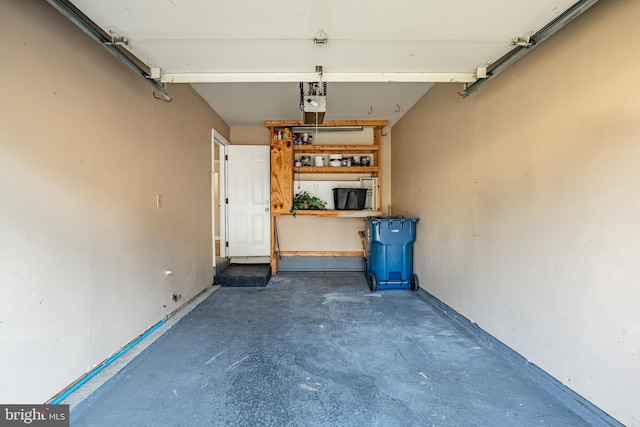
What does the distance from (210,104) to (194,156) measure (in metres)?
0.95

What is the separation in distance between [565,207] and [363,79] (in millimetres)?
1600

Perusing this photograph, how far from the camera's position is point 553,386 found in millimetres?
1636

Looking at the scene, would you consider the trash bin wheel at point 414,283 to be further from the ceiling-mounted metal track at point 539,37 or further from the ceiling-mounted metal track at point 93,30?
the ceiling-mounted metal track at point 93,30

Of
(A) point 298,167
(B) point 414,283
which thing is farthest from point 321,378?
(A) point 298,167

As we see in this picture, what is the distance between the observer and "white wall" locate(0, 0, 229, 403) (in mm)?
1284

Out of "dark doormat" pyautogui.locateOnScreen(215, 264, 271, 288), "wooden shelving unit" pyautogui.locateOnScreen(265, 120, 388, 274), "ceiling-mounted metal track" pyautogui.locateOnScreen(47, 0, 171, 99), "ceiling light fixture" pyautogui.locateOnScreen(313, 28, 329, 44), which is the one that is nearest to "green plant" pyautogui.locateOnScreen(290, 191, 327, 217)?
"wooden shelving unit" pyautogui.locateOnScreen(265, 120, 388, 274)

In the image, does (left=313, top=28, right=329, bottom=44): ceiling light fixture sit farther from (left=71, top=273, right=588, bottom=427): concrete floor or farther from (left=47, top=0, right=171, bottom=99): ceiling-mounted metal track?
(left=71, top=273, right=588, bottom=427): concrete floor

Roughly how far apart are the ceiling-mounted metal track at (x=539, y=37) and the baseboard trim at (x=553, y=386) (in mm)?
2043

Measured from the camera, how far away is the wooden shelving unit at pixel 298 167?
4.40 meters

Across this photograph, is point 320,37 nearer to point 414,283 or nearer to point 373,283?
point 373,283

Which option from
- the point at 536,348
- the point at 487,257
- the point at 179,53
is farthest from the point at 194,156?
the point at 536,348

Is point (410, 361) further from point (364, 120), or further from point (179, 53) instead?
point (364, 120)

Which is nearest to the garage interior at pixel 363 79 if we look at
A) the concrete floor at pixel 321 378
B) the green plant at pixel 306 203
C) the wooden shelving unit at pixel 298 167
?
the concrete floor at pixel 321 378

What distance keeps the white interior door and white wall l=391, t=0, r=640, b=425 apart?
10.3ft
